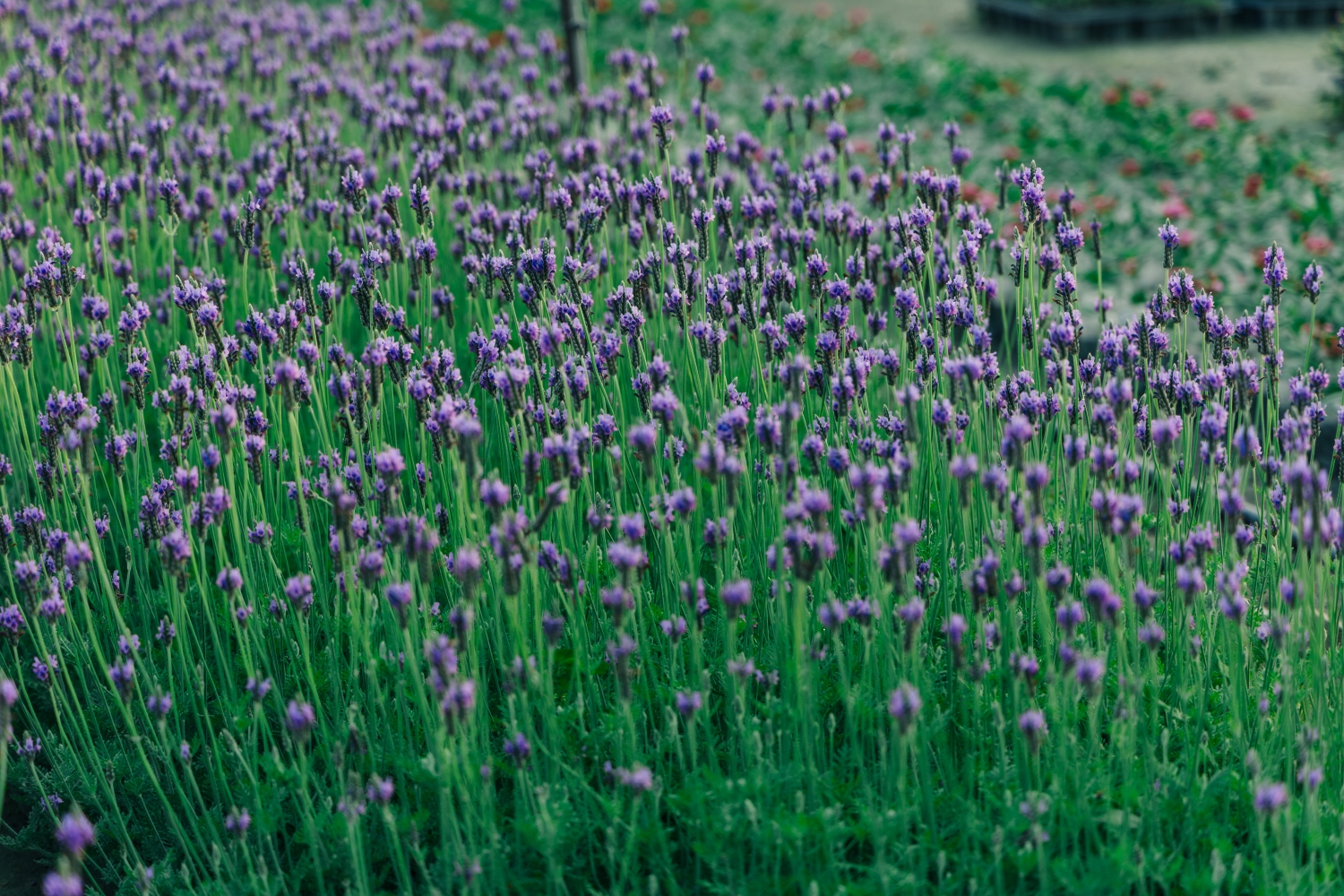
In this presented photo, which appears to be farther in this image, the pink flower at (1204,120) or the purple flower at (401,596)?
the pink flower at (1204,120)

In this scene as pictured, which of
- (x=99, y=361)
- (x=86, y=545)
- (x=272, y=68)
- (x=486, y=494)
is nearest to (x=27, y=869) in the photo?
(x=86, y=545)

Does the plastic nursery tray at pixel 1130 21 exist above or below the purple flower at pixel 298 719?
above

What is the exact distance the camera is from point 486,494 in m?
2.32

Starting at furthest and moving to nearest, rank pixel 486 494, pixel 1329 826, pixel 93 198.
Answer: pixel 93 198, pixel 1329 826, pixel 486 494

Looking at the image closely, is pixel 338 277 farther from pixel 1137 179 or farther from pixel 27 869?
pixel 1137 179

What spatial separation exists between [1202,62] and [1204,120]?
3.16m

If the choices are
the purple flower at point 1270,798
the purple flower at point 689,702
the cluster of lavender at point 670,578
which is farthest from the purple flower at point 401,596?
the purple flower at point 1270,798

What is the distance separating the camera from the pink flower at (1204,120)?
24.3ft

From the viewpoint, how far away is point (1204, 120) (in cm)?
743

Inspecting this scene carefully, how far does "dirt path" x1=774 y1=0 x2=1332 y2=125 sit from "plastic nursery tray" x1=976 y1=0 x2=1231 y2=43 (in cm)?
19

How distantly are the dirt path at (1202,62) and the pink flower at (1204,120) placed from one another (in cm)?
81

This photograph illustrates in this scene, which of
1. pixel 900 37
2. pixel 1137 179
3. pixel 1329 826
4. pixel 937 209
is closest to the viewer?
pixel 1329 826

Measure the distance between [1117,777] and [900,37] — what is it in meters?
9.49

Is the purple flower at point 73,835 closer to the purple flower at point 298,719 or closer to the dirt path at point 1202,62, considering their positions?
the purple flower at point 298,719
